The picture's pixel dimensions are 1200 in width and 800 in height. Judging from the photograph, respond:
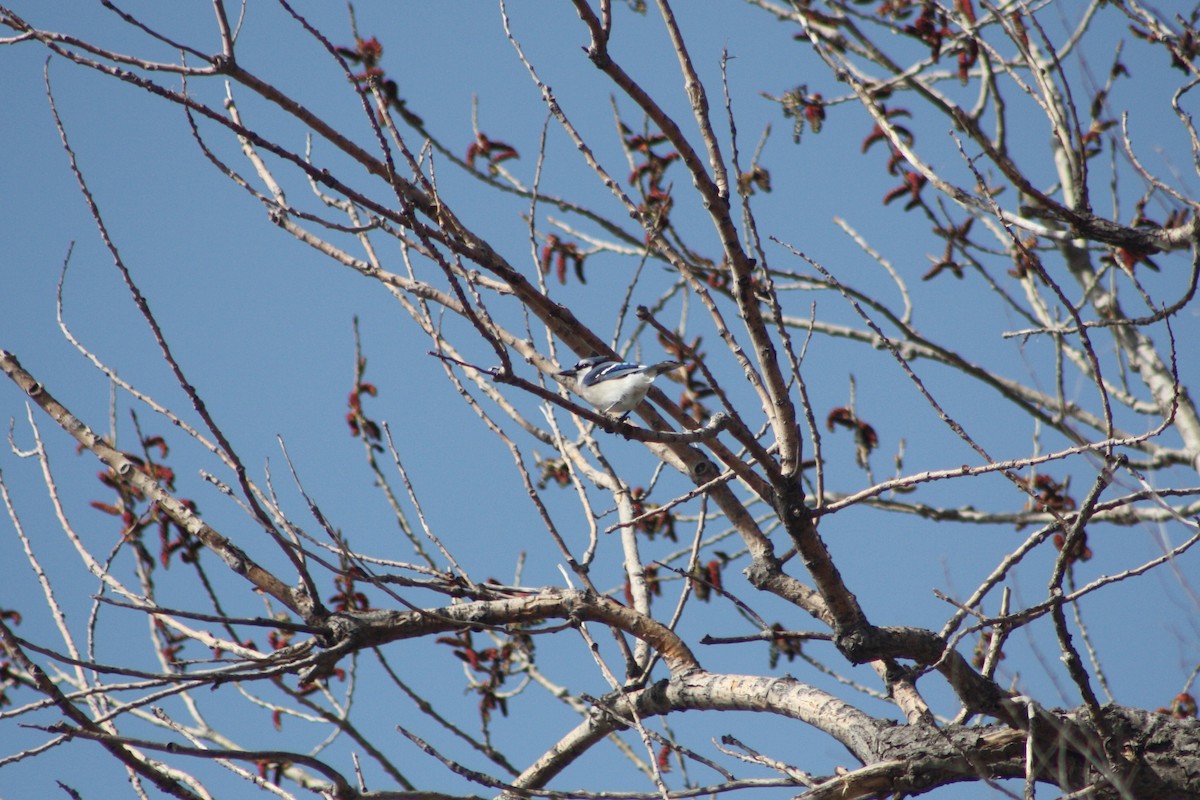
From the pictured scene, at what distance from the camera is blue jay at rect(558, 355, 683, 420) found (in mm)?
4309

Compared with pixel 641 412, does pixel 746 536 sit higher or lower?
lower

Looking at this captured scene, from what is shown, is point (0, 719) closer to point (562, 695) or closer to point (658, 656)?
point (658, 656)

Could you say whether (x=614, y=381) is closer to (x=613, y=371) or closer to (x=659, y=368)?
(x=613, y=371)

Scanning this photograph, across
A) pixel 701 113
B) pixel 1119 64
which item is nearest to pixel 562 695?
pixel 701 113

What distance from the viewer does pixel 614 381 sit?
4.57 meters

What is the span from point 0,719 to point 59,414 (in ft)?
4.79

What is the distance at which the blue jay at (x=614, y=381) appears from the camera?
Answer: 4.31 metres

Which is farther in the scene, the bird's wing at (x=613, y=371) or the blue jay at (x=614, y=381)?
the bird's wing at (x=613, y=371)

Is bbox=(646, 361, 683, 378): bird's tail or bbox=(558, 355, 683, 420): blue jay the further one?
bbox=(646, 361, 683, 378): bird's tail

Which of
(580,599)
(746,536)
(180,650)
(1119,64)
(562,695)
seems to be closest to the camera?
(580,599)

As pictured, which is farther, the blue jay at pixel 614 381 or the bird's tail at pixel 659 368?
the bird's tail at pixel 659 368

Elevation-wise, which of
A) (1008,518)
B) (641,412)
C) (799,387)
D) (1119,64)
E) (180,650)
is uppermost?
(1119,64)

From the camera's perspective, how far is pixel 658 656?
382 cm

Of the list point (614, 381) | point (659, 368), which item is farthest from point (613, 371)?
point (659, 368)
